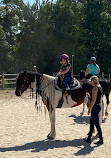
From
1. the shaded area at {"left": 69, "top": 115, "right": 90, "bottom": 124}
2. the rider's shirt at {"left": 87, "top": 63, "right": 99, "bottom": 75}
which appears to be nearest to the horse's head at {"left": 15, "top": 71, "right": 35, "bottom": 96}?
the rider's shirt at {"left": 87, "top": 63, "right": 99, "bottom": 75}

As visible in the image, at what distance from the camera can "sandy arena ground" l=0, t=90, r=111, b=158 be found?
5180 mm

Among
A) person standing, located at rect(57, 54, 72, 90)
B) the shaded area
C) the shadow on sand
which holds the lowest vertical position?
the shadow on sand

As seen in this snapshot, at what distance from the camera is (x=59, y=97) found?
6.41 meters

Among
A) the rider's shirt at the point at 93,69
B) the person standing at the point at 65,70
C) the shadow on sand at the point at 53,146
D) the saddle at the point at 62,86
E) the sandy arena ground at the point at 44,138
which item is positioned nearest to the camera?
the sandy arena ground at the point at 44,138

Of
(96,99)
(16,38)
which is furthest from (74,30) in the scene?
(96,99)

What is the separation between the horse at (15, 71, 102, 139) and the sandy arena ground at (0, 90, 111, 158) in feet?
1.73

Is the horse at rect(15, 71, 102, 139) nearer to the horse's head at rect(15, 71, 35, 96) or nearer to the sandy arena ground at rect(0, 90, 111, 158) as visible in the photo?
the horse's head at rect(15, 71, 35, 96)

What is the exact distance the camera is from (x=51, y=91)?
A: 640 cm

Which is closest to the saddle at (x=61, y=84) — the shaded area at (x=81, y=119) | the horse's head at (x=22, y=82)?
the horse's head at (x=22, y=82)

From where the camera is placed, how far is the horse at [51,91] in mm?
6383

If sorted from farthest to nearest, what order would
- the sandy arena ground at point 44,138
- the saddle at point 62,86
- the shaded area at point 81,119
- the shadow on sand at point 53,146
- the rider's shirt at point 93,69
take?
the shaded area at point 81,119
the rider's shirt at point 93,69
the saddle at point 62,86
the shadow on sand at point 53,146
the sandy arena ground at point 44,138

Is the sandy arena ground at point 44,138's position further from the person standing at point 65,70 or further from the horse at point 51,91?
the person standing at point 65,70

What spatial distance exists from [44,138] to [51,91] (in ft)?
4.31

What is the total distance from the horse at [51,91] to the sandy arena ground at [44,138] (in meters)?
0.53
